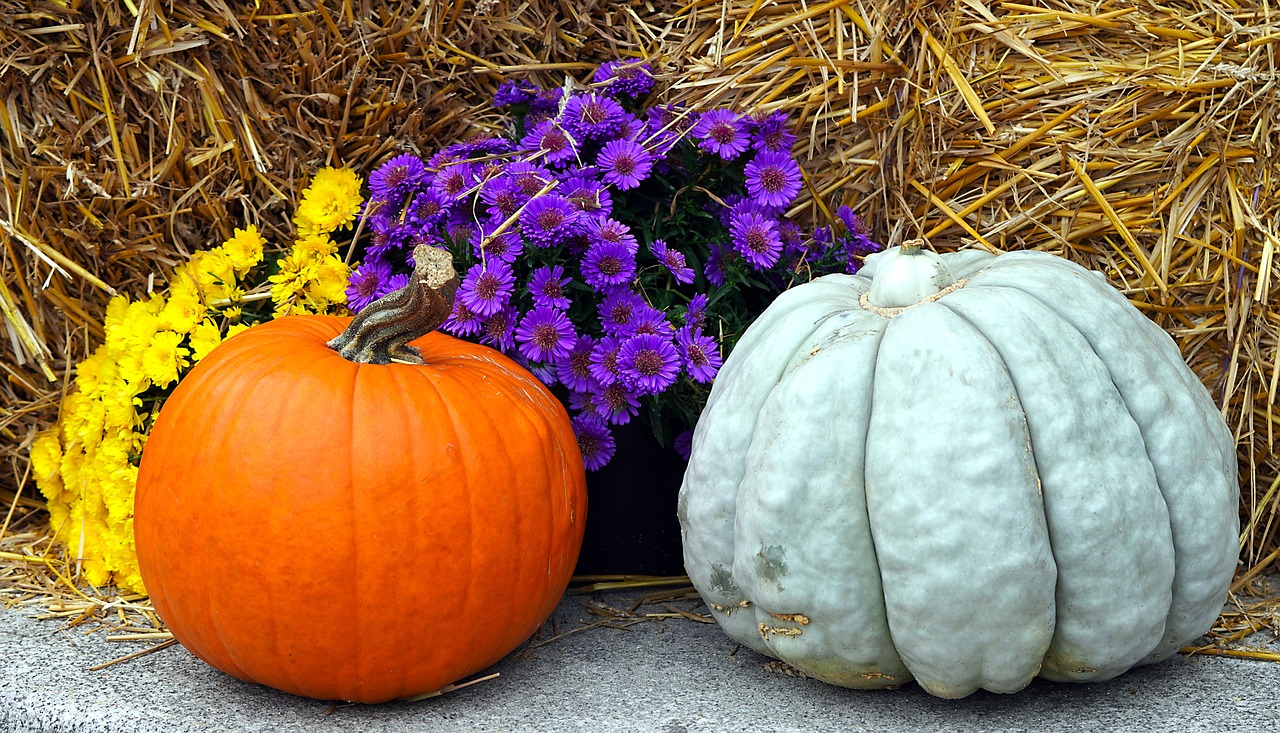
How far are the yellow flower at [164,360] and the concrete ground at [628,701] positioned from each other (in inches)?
19.0

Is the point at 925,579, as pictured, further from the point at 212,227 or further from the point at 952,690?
the point at 212,227

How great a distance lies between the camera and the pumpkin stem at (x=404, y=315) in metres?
1.70

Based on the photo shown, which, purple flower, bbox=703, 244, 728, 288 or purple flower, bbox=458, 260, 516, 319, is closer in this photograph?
purple flower, bbox=458, 260, 516, 319

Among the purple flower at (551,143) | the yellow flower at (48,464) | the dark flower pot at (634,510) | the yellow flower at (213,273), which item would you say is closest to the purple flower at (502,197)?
the purple flower at (551,143)

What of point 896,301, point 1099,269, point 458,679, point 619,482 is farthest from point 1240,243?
point 458,679

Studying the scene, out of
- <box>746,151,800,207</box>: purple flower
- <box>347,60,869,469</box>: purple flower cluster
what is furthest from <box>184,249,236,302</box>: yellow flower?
<box>746,151,800,207</box>: purple flower

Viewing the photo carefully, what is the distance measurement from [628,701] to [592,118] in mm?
1120

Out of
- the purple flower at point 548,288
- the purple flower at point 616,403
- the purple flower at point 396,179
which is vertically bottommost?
the purple flower at point 616,403

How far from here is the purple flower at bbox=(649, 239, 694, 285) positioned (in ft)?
6.54

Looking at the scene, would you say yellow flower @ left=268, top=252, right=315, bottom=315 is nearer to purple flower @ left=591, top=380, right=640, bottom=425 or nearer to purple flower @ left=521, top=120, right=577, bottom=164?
purple flower @ left=521, top=120, right=577, bottom=164

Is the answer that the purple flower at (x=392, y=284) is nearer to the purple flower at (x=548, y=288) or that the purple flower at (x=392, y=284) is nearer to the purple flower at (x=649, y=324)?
the purple flower at (x=548, y=288)

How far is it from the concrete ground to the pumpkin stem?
0.54 m

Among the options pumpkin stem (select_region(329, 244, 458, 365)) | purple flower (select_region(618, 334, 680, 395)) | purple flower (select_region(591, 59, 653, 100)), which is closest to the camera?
pumpkin stem (select_region(329, 244, 458, 365))

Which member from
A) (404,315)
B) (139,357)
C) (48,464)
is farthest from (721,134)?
(48,464)
